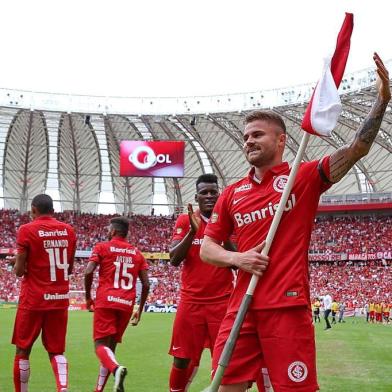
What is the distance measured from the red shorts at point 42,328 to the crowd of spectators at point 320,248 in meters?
41.1

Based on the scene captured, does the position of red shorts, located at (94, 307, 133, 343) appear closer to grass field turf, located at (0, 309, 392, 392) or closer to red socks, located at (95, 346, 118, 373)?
red socks, located at (95, 346, 118, 373)

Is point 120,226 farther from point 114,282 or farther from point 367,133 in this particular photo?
point 367,133

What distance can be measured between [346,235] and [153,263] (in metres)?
16.5

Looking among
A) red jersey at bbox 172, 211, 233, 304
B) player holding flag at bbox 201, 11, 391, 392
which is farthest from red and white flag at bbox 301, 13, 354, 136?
red jersey at bbox 172, 211, 233, 304

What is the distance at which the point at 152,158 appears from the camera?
50719 millimetres

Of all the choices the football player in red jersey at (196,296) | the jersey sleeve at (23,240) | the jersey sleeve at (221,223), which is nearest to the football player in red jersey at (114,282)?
the jersey sleeve at (23,240)

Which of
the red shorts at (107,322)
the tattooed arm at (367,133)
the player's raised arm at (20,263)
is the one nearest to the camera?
the tattooed arm at (367,133)

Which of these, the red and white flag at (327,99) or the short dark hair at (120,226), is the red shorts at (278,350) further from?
the short dark hair at (120,226)

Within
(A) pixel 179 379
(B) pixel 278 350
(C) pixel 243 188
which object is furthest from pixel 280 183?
(A) pixel 179 379

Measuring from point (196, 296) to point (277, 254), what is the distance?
10.4 ft

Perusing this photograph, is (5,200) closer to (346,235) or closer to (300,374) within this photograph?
(346,235)

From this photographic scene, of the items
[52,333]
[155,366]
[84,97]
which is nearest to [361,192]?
[84,97]

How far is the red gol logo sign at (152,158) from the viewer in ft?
165

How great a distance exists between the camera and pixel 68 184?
61.9m
